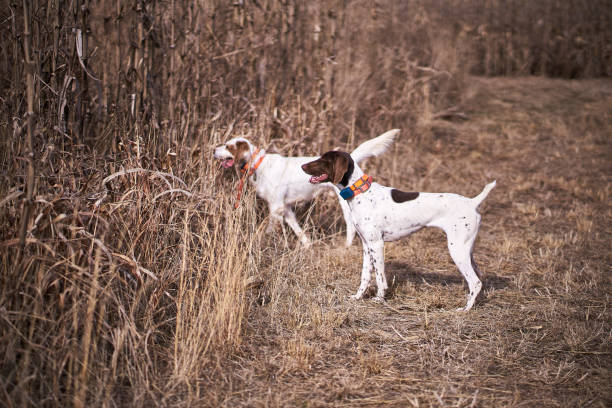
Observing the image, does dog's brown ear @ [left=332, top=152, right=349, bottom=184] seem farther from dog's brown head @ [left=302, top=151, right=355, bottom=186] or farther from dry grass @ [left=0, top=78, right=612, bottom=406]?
dry grass @ [left=0, top=78, right=612, bottom=406]

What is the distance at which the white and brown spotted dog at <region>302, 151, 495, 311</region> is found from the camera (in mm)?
3824

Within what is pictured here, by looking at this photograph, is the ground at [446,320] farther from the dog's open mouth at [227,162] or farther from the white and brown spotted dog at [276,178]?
the dog's open mouth at [227,162]

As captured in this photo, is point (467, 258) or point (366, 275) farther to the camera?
point (366, 275)

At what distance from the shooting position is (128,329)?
2832 millimetres

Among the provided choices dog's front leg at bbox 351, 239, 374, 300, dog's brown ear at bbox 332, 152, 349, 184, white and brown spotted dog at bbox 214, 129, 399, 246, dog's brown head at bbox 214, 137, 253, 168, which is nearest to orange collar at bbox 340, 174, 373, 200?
dog's brown ear at bbox 332, 152, 349, 184

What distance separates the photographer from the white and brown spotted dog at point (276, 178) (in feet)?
16.9

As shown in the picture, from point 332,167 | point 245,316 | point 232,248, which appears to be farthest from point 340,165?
point 245,316

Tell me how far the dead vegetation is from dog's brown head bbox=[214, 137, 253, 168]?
22 centimetres

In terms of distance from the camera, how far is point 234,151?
516 cm

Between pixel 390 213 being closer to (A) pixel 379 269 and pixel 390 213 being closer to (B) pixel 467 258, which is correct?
(A) pixel 379 269

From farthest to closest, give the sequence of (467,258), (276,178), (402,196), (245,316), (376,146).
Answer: (276,178)
(376,146)
(402,196)
(467,258)
(245,316)

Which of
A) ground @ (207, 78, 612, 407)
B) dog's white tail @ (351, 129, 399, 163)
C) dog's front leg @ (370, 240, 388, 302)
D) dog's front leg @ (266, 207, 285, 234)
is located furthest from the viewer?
dog's front leg @ (266, 207, 285, 234)

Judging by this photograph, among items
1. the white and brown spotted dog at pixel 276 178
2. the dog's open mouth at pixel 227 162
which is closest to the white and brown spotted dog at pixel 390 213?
the white and brown spotted dog at pixel 276 178

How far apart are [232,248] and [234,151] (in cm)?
192
